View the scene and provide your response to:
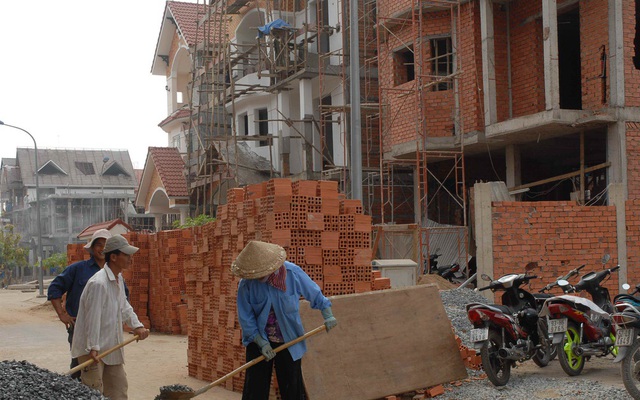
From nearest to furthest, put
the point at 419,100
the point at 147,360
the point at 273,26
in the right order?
1. the point at 147,360
2. the point at 419,100
3. the point at 273,26

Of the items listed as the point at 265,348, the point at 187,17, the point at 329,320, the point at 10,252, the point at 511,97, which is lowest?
the point at 10,252

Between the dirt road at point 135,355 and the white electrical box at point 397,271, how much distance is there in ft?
11.5

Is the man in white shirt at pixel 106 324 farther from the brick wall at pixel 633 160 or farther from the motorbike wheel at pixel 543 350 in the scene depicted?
the brick wall at pixel 633 160

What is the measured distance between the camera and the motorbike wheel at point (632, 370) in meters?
8.02

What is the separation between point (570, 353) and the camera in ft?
31.3

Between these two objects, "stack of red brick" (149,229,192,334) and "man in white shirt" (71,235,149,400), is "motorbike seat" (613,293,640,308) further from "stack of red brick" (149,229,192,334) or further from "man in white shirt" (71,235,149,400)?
"stack of red brick" (149,229,192,334)

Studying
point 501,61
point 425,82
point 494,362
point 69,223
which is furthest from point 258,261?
point 69,223

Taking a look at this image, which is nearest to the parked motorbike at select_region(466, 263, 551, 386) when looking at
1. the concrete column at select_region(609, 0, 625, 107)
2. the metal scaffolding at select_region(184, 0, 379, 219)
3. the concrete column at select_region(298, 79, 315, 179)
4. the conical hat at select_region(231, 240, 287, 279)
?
the conical hat at select_region(231, 240, 287, 279)

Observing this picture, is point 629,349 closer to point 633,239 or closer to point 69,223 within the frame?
point 633,239

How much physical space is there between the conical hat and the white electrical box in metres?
7.06

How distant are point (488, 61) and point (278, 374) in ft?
44.1

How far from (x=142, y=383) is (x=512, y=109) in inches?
465

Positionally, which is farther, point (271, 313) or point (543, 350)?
point (543, 350)

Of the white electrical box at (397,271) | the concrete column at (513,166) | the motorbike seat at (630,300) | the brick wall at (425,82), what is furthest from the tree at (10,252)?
the motorbike seat at (630,300)
